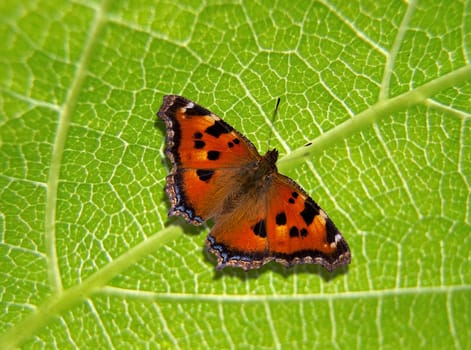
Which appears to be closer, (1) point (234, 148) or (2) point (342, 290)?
(2) point (342, 290)

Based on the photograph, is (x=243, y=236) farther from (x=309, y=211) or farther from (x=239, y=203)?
(x=309, y=211)

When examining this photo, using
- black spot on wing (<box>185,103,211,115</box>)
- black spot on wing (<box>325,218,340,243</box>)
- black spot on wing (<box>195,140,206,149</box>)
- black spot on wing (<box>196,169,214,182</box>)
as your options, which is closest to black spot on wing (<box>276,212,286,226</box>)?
black spot on wing (<box>325,218,340,243</box>)

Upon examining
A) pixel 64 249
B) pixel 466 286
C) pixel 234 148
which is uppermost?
pixel 234 148

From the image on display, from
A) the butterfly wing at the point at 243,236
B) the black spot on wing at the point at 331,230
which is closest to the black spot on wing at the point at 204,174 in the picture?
the butterfly wing at the point at 243,236

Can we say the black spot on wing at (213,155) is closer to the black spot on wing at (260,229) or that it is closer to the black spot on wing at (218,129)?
the black spot on wing at (218,129)

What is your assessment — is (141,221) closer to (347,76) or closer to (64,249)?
(64,249)

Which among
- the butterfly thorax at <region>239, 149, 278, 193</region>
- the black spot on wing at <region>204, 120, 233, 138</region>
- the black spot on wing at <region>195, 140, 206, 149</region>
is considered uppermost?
the black spot on wing at <region>204, 120, 233, 138</region>

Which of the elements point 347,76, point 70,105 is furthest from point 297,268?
point 70,105

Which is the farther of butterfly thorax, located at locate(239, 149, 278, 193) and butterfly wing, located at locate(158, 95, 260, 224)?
butterfly thorax, located at locate(239, 149, 278, 193)

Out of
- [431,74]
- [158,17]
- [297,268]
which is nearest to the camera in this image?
[158,17]

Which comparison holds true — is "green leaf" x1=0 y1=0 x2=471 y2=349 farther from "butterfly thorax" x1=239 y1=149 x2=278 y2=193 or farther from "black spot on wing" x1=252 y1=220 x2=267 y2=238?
"black spot on wing" x1=252 y1=220 x2=267 y2=238
